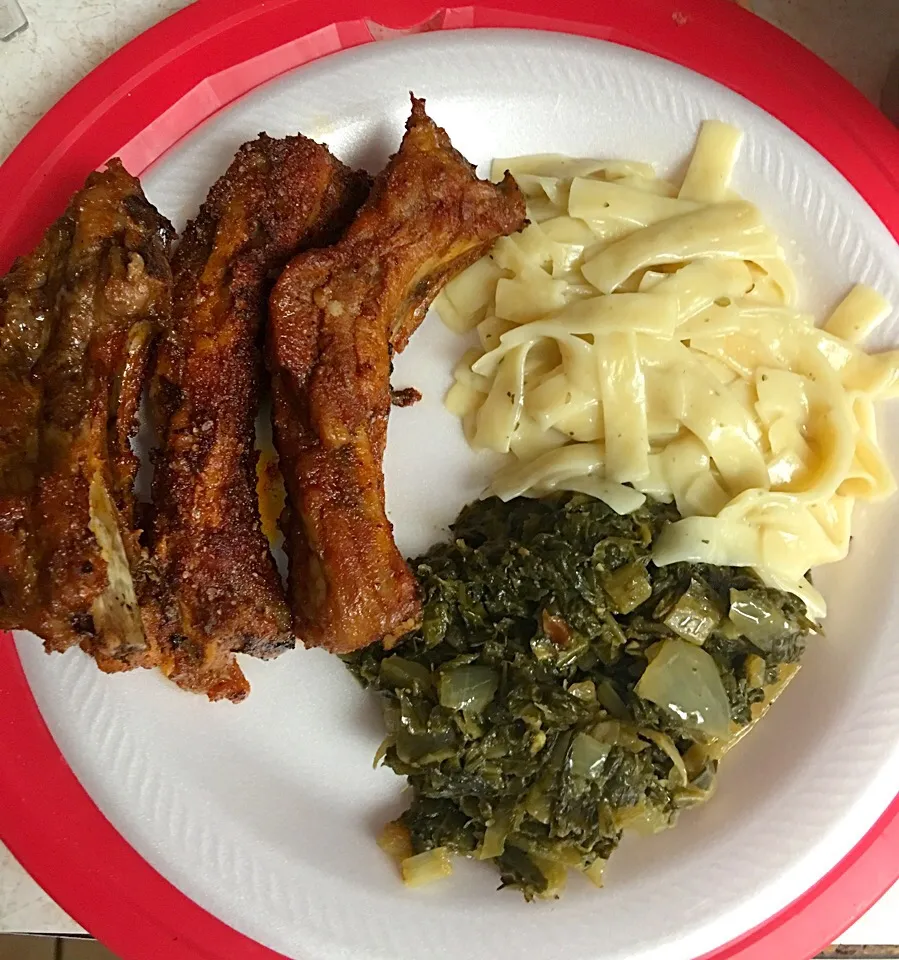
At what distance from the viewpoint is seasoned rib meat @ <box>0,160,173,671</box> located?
2283mm

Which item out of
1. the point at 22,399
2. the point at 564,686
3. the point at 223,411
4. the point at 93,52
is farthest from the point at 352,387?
the point at 93,52

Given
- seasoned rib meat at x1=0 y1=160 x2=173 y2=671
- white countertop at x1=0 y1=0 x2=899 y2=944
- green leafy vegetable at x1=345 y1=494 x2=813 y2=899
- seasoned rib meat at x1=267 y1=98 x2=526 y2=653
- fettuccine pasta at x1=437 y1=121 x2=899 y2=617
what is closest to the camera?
seasoned rib meat at x1=0 y1=160 x2=173 y2=671

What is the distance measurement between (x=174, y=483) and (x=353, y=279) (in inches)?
33.2

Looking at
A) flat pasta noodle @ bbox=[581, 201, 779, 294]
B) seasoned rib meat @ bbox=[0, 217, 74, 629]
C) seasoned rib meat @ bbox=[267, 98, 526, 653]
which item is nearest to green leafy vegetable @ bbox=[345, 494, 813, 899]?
seasoned rib meat @ bbox=[267, 98, 526, 653]

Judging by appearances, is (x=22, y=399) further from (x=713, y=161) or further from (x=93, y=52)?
(x=713, y=161)

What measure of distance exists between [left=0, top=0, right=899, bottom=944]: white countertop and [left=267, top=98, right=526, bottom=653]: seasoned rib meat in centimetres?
134

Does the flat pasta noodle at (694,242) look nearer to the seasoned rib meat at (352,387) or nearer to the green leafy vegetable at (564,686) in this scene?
the seasoned rib meat at (352,387)

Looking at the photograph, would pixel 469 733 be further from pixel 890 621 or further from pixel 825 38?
pixel 825 38

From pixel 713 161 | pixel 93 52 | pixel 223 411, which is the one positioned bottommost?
pixel 223 411

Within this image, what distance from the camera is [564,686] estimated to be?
9.15 ft

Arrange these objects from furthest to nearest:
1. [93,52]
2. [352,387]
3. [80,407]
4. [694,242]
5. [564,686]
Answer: [93,52] → [694,242] → [564,686] → [352,387] → [80,407]

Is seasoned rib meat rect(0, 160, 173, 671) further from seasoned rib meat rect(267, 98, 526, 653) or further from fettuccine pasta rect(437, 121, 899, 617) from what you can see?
fettuccine pasta rect(437, 121, 899, 617)

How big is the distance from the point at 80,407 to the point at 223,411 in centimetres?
42

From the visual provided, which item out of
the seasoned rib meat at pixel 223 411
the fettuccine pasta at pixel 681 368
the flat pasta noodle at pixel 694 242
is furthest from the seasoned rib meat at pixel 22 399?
the flat pasta noodle at pixel 694 242
